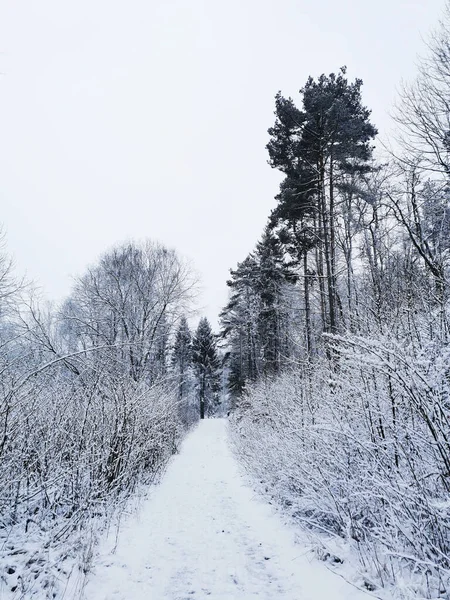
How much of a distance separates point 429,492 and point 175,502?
513 centimetres

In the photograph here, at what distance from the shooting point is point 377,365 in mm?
2670

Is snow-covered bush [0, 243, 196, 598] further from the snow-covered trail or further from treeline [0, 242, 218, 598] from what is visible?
the snow-covered trail

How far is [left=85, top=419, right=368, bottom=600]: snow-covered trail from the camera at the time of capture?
3.02 meters

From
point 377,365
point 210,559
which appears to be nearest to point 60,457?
point 210,559

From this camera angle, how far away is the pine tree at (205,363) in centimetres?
4134

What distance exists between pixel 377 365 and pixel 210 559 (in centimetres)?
302

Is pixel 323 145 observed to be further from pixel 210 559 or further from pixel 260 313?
pixel 260 313

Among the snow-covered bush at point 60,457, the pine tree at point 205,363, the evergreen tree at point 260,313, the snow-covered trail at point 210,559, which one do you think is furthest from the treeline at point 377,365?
the pine tree at point 205,363

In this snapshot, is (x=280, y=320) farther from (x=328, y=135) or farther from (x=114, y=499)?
(x=114, y=499)

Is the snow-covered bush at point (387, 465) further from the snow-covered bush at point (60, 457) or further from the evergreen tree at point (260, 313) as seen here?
the evergreen tree at point (260, 313)

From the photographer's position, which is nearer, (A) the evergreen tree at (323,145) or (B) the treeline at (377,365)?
(B) the treeline at (377,365)

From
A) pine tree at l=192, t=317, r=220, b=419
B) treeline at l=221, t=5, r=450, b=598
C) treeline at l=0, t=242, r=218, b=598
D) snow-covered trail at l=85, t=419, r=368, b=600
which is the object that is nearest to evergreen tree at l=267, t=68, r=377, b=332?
treeline at l=221, t=5, r=450, b=598

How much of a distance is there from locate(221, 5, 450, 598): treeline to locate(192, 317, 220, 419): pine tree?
2533cm

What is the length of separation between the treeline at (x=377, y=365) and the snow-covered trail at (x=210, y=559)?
1.57 feet
